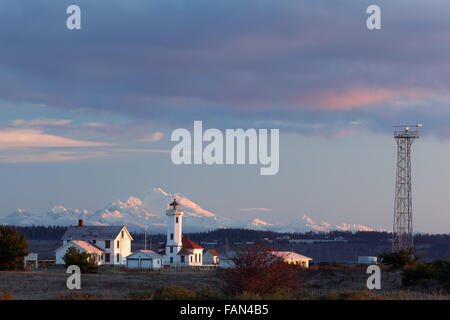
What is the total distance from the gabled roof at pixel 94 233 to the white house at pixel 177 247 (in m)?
11.0

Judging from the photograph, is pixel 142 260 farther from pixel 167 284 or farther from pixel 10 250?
pixel 167 284

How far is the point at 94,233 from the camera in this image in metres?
98.2

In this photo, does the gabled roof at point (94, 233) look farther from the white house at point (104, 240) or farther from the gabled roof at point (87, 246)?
the gabled roof at point (87, 246)

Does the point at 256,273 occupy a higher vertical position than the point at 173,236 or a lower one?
higher

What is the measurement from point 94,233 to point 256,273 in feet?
222

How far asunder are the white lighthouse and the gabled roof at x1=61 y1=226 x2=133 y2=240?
1072 centimetres

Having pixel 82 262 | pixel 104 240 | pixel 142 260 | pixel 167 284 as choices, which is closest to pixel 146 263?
pixel 142 260

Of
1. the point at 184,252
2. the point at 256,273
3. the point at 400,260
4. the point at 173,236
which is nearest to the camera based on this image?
the point at 256,273

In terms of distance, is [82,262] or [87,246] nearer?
[82,262]

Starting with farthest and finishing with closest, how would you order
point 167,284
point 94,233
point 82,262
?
point 94,233
point 82,262
point 167,284
